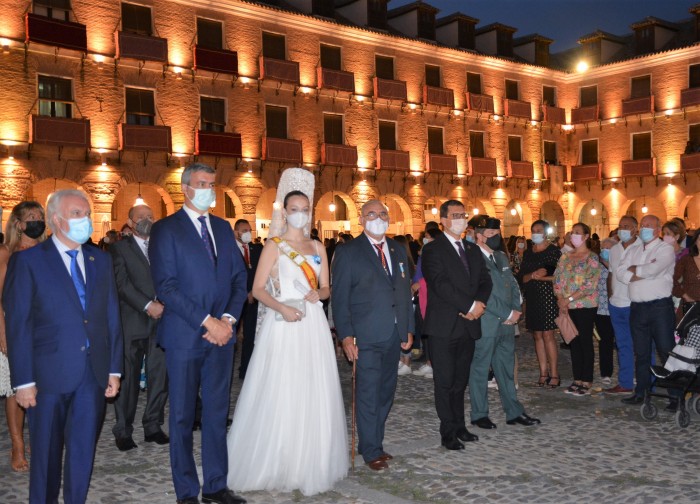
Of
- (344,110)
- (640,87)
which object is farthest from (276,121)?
(640,87)

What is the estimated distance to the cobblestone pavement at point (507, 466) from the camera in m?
5.35

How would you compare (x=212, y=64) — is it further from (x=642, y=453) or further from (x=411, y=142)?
(x=642, y=453)

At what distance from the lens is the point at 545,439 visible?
695 cm

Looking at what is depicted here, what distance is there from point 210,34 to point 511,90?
1527cm

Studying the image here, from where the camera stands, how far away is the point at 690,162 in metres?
32.3

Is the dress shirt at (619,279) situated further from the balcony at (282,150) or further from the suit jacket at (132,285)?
the balcony at (282,150)

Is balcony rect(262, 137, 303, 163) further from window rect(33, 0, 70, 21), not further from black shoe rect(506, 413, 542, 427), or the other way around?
black shoe rect(506, 413, 542, 427)

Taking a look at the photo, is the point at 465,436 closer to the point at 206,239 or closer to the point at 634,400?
the point at 634,400

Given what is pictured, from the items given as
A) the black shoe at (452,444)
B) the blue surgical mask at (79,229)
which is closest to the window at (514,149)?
the black shoe at (452,444)

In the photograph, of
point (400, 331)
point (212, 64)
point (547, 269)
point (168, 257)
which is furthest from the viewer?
point (212, 64)

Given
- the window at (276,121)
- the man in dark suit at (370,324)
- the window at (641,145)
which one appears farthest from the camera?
the window at (641,145)

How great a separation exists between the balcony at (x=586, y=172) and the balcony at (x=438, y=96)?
827cm

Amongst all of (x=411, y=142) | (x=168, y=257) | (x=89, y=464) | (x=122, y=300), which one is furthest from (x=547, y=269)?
(x=411, y=142)

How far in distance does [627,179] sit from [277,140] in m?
17.5
